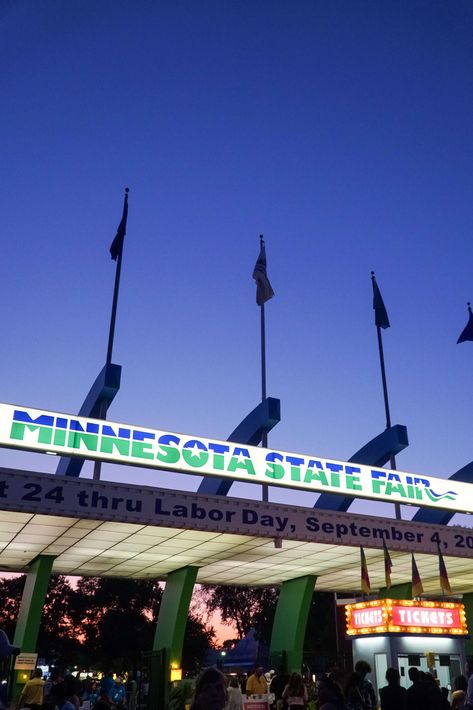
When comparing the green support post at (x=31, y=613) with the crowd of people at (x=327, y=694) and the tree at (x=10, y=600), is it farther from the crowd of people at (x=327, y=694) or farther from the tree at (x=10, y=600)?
the tree at (x=10, y=600)

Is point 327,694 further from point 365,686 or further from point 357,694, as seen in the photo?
point 365,686

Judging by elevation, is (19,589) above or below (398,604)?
above

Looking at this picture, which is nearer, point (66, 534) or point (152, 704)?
point (66, 534)

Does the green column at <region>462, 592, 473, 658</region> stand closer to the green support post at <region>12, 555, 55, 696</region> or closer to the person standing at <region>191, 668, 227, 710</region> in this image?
the green support post at <region>12, 555, 55, 696</region>

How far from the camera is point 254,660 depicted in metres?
34.1

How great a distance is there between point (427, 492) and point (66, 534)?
12092 mm

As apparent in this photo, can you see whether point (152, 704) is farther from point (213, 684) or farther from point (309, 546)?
point (213, 684)

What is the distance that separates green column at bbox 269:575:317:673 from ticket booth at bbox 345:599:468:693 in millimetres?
1806

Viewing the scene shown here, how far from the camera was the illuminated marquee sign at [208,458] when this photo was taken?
1633 cm

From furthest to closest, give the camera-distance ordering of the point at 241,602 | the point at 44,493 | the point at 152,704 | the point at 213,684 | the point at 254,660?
1. the point at 241,602
2. the point at 254,660
3. the point at 152,704
4. the point at 44,493
5. the point at 213,684

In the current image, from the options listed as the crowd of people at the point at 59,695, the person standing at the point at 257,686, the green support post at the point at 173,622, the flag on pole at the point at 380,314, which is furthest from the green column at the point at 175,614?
the flag on pole at the point at 380,314

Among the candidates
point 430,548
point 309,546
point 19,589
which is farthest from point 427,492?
point 19,589

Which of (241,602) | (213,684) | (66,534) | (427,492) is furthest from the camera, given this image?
(241,602)

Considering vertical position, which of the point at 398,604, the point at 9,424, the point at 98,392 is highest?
the point at 98,392
